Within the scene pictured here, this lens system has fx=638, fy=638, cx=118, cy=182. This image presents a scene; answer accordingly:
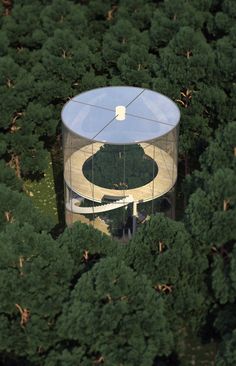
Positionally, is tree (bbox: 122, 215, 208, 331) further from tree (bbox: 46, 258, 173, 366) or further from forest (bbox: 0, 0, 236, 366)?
tree (bbox: 46, 258, 173, 366)

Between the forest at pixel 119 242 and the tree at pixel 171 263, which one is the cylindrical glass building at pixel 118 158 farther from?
the tree at pixel 171 263

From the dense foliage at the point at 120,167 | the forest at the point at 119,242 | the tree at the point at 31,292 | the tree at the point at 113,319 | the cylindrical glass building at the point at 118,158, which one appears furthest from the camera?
the cylindrical glass building at the point at 118,158

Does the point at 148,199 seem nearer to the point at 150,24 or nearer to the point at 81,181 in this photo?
the point at 81,181

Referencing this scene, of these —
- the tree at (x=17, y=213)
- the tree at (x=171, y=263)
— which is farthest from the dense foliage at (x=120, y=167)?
the tree at (x=171, y=263)

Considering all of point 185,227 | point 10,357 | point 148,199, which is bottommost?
point 10,357

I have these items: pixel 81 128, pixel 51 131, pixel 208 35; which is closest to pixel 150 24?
pixel 208 35

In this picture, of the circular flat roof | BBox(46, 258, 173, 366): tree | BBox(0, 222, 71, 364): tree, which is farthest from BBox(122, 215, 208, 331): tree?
the circular flat roof

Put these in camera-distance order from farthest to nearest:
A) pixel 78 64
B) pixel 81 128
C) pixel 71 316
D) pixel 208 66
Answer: pixel 78 64 < pixel 208 66 < pixel 81 128 < pixel 71 316
